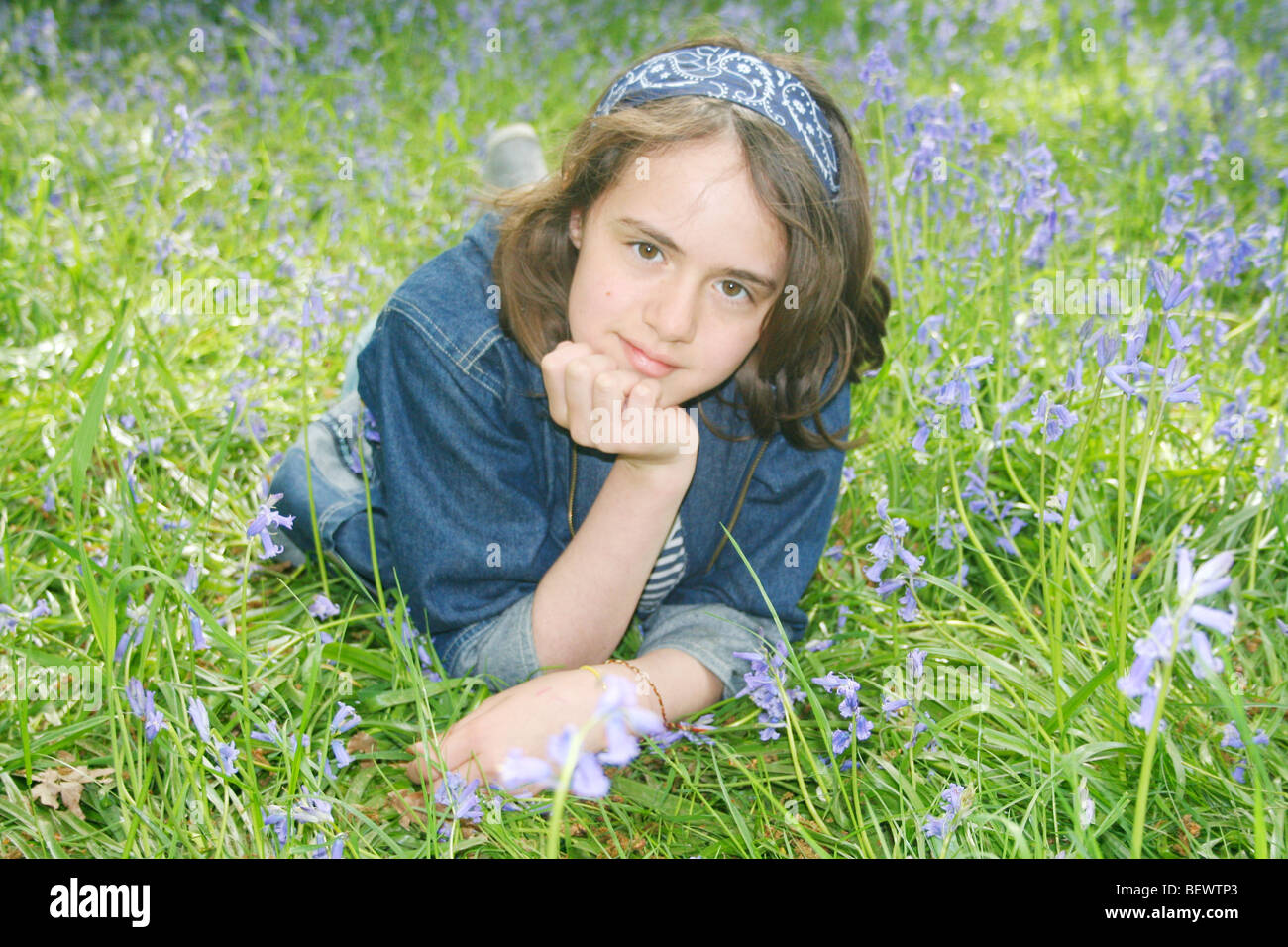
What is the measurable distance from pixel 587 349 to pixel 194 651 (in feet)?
2.78

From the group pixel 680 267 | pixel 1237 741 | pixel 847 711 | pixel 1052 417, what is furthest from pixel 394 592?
pixel 1237 741

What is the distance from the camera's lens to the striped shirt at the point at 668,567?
92.7 inches

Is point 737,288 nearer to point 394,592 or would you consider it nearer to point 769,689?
point 769,689

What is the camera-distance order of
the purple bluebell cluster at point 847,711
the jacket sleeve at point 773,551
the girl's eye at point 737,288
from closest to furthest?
the purple bluebell cluster at point 847,711 → the girl's eye at point 737,288 → the jacket sleeve at point 773,551

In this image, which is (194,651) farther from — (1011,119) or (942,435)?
(1011,119)

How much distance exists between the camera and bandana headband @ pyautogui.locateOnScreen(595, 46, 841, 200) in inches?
79.4

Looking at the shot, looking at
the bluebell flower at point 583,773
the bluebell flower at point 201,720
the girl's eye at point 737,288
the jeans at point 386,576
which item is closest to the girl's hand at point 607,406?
the girl's eye at point 737,288

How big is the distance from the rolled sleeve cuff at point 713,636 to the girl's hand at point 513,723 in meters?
0.28

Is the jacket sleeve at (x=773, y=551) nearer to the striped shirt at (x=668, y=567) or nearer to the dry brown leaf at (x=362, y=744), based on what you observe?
the striped shirt at (x=668, y=567)

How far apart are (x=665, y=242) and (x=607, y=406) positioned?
0.97 feet

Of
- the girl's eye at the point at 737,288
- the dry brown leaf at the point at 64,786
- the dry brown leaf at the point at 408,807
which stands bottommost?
the dry brown leaf at the point at 408,807

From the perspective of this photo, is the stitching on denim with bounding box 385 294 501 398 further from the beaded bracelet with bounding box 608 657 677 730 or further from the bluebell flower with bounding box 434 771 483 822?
the bluebell flower with bounding box 434 771 483 822

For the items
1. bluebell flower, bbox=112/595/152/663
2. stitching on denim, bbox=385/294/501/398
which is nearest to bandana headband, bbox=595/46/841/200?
stitching on denim, bbox=385/294/501/398
